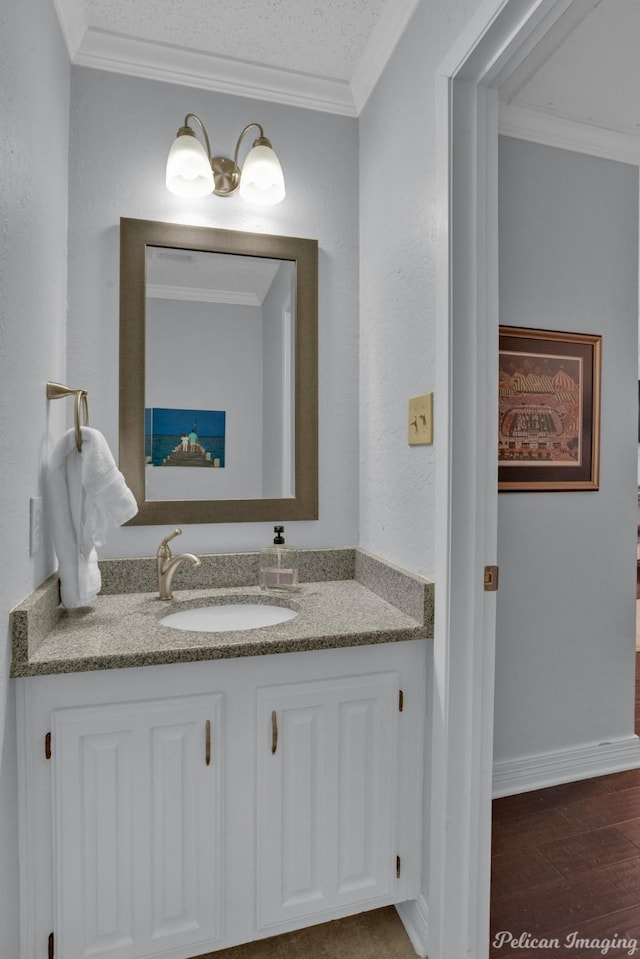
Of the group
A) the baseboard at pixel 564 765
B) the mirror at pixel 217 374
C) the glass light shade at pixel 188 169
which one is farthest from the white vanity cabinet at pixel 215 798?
the glass light shade at pixel 188 169

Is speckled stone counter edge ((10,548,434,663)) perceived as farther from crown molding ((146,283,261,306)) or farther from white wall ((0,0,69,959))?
crown molding ((146,283,261,306))

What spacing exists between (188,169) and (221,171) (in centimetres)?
15

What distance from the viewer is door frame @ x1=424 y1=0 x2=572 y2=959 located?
125cm

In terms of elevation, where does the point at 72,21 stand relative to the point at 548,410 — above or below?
above

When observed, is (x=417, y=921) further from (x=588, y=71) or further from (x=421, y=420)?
(x=588, y=71)

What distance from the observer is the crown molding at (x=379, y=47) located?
1479 mm

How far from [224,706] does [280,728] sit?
15cm

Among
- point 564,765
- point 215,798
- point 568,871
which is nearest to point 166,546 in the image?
point 215,798

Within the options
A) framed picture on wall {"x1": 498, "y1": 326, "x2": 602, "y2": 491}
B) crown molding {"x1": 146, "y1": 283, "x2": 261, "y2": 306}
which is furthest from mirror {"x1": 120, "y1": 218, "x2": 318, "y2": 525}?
framed picture on wall {"x1": 498, "y1": 326, "x2": 602, "y2": 491}

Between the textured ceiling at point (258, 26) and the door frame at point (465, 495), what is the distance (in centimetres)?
55

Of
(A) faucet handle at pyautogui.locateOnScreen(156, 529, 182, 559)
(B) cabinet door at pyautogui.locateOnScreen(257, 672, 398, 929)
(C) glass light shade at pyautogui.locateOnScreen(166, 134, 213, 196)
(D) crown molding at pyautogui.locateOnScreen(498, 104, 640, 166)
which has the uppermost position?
(D) crown molding at pyautogui.locateOnScreen(498, 104, 640, 166)

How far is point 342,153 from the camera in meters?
A: 1.88

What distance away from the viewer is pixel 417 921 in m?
1.39

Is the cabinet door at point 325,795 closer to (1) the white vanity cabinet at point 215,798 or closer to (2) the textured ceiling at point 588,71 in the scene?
(1) the white vanity cabinet at point 215,798
